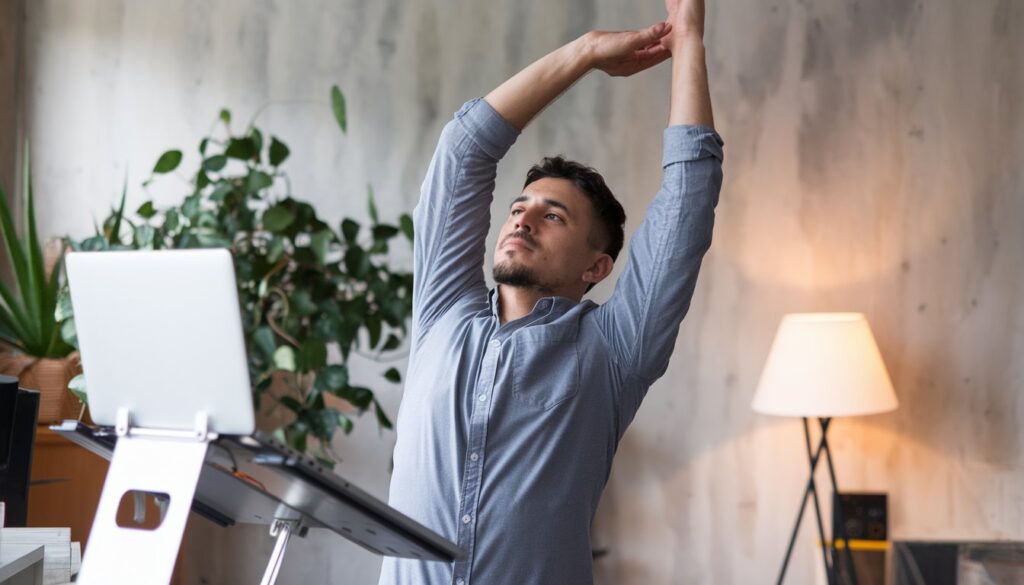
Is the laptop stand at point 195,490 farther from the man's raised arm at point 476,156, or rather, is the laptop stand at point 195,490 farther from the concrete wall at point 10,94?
the concrete wall at point 10,94

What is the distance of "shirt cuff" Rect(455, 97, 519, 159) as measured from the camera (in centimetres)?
179

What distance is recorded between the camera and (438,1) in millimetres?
3816

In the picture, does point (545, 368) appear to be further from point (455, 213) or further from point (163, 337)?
point (163, 337)

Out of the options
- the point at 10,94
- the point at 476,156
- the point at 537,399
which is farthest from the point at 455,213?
the point at 10,94

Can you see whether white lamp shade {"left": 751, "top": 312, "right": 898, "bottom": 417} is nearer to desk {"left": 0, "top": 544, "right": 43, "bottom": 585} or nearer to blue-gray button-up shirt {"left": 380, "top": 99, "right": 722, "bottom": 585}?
blue-gray button-up shirt {"left": 380, "top": 99, "right": 722, "bottom": 585}

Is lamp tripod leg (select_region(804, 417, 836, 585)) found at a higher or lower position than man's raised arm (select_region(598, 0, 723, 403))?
lower

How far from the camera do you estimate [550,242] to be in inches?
73.1

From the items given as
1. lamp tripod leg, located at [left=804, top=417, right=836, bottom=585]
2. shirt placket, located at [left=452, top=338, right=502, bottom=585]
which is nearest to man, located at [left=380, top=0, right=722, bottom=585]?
shirt placket, located at [left=452, top=338, right=502, bottom=585]

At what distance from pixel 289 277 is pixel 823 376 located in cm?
166

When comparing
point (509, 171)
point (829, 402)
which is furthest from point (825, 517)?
point (509, 171)

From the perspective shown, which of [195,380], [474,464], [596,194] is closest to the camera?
[195,380]

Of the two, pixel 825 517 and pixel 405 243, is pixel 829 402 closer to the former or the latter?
pixel 825 517

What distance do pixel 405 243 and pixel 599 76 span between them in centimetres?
90

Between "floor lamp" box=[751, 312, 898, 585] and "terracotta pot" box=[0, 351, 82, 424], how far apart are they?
6.82ft
